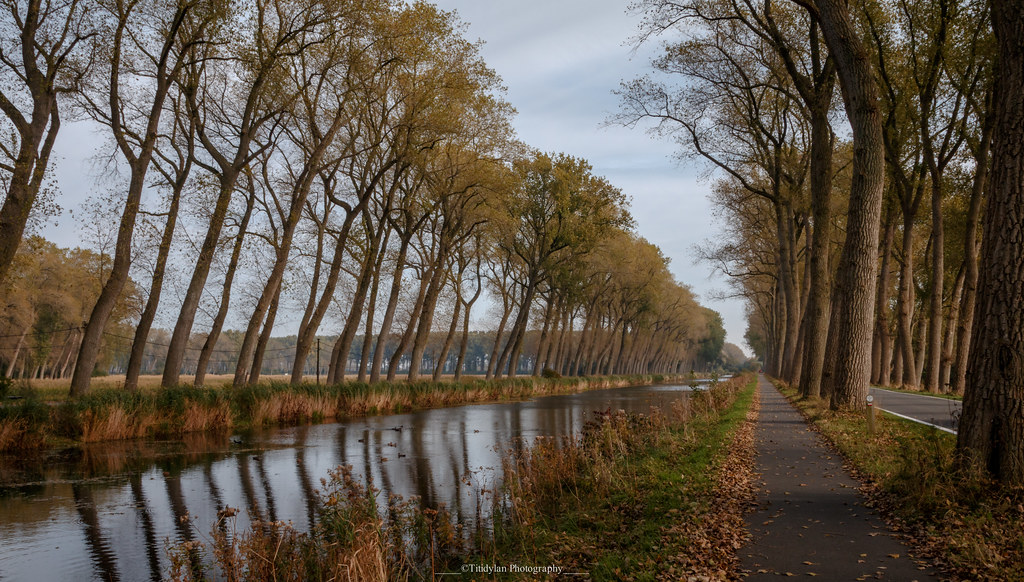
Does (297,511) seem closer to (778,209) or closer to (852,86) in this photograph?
(852,86)

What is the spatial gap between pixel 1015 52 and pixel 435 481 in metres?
9.73

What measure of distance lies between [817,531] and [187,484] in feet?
31.1

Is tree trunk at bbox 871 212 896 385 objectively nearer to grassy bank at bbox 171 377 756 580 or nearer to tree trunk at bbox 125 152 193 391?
grassy bank at bbox 171 377 756 580

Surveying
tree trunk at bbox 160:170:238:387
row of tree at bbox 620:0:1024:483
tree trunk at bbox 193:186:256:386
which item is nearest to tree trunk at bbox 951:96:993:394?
row of tree at bbox 620:0:1024:483

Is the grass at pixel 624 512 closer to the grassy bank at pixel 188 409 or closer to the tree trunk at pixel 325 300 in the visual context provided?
the grassy bank at pixel 188 409

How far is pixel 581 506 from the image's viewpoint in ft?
25.7

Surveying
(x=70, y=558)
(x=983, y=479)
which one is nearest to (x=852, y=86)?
(x=983, y=479)

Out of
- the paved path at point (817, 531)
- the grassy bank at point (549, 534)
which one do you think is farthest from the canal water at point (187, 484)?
the paved path at point (817, 531)

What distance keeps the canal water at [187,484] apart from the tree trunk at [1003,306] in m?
5.38

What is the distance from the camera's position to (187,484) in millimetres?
10688

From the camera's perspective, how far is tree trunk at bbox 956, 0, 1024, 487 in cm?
637

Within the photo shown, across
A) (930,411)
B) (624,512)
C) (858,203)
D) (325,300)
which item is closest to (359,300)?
(325,300)

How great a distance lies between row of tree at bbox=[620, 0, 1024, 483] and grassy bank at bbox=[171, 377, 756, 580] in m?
3.03

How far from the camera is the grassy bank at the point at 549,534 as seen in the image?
17.4 feet
